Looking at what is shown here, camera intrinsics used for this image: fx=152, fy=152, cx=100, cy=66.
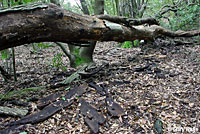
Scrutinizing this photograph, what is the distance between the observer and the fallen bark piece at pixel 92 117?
2.20 m

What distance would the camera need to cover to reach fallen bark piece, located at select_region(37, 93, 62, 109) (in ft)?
8.54

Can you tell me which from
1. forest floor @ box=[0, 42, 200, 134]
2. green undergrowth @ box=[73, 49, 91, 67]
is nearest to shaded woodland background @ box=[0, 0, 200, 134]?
forest floor @ box=[0, 42, 200, 134]

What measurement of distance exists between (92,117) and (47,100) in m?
0.95

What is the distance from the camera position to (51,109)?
250cm

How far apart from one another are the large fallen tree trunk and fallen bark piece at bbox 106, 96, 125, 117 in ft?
5.26

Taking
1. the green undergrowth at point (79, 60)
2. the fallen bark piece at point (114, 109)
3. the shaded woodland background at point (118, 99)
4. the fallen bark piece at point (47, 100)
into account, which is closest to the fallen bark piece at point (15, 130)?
the shaded woodland background at point (118, 99)

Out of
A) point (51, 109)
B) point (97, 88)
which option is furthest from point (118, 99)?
point (51, 109)

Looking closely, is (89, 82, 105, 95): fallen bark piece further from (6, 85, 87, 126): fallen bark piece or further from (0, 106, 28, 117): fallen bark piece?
(0, 106, 28, 117): fallen bark piece

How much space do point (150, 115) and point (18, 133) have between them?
1.95m

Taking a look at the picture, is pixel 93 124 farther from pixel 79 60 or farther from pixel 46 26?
pixel 79 60

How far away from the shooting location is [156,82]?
3.45 metres

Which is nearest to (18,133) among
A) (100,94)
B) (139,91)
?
(100,94)

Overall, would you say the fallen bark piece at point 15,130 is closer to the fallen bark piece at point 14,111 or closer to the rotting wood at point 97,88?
the fallen bark piece at point 14,111

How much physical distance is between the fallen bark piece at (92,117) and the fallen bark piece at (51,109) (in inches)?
11.2
